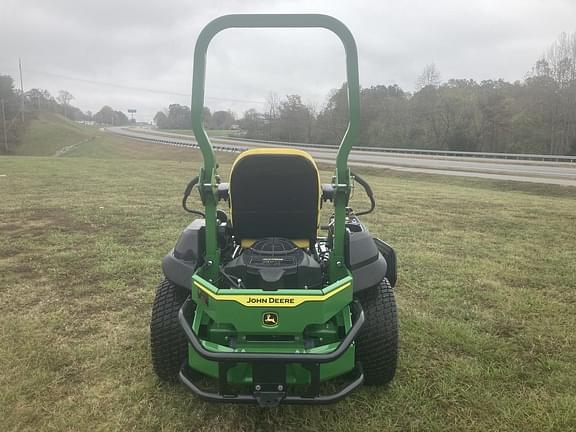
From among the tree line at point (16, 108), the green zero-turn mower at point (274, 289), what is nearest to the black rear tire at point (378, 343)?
the green zero-turn mower at point (274, 289)

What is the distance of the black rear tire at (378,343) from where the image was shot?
269 centimetres

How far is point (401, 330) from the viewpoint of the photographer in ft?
11.7

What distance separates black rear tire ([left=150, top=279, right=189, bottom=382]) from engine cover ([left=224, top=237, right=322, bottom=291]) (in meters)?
0.42

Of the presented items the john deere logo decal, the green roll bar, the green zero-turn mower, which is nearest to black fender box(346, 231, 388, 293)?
the green zero-turn mower

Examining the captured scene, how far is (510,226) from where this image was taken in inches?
300

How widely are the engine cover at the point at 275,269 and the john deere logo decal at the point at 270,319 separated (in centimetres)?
22

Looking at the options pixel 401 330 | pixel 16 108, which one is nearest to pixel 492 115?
pixel 401 330

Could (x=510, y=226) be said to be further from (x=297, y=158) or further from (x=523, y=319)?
(x=297, y=158)

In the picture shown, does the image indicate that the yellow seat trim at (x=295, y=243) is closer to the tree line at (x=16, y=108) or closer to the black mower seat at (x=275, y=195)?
the black mower seat at (x=275, y=195)

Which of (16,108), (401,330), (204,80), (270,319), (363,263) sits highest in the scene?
(16,108)

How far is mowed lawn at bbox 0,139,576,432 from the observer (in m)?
2.52

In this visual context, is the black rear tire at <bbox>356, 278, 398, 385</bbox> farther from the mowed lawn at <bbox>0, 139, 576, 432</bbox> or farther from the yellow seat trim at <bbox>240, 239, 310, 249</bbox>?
the yellow seat trim at <bbox>240, 239, 310, 249</bbox>

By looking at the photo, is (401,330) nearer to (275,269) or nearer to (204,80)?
(275,269)

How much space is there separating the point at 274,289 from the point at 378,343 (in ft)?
2.46
